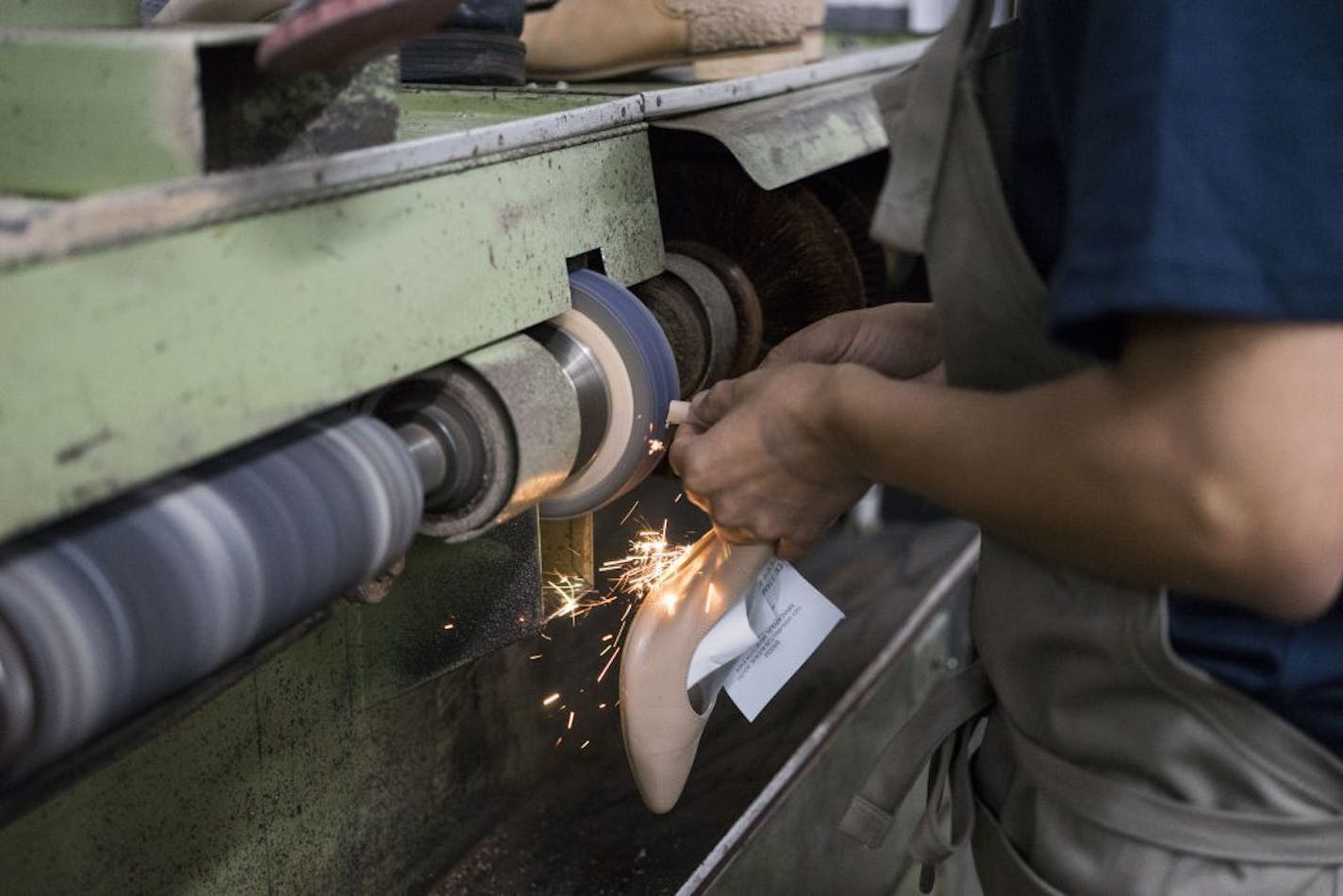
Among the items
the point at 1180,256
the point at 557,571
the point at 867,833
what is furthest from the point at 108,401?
the point at 867,833

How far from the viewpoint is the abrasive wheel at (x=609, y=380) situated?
103 cm

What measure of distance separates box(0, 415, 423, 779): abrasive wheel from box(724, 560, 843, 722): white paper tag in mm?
443

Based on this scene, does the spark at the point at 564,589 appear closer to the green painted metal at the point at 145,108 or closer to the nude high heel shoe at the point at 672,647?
the nude high heel shoe at the point at 672,647

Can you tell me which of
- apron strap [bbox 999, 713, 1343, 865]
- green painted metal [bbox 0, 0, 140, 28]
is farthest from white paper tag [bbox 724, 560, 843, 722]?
green painted metal [bbox 0, 0, 140, 28]

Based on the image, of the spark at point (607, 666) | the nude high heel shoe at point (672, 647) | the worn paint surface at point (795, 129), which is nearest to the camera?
the nude high heel shoe at point (672, 647)

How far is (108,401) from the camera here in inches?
23.8

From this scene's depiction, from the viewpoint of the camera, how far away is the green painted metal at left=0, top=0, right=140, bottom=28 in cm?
92

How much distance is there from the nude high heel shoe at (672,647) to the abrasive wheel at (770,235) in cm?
45

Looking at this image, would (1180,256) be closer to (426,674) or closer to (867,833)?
(867,833)

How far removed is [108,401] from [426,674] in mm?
647

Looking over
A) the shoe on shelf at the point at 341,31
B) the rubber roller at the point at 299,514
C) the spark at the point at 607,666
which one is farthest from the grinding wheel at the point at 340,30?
the spark at the point at 607,666

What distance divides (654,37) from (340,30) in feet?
3.22

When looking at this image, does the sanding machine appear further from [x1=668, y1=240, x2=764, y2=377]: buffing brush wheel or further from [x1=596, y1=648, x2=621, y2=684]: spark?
[x1=596, y1=648, x2=621, y2=684]: spark

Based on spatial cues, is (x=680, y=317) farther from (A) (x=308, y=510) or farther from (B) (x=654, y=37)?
(A) (x=308, y=510)
